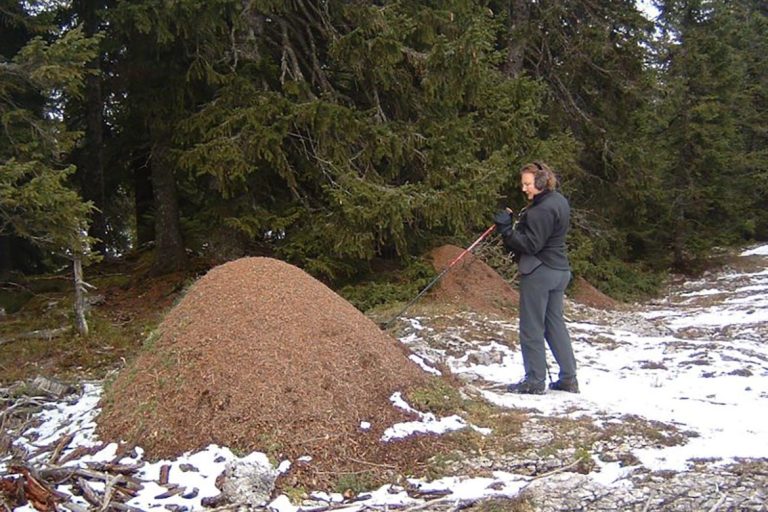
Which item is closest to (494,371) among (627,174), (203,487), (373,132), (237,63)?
(203,487)

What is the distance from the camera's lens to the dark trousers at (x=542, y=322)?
6176 millimetres

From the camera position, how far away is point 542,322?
20.5ft

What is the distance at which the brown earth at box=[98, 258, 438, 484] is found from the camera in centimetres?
451

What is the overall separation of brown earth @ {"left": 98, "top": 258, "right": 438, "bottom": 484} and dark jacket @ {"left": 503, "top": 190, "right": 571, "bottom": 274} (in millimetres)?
1449

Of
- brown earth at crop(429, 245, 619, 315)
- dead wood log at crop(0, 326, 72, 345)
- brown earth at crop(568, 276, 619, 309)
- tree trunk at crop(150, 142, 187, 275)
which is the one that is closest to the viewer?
dead wood log at crop(0, 326, 72, 345)

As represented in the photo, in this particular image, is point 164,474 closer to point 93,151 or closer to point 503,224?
point 503,224

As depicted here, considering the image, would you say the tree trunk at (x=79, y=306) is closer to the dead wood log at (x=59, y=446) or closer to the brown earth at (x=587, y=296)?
the dead wood log at (x=59, y=446)

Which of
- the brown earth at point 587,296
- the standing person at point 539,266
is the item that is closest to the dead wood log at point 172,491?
the standing person at point 539,266

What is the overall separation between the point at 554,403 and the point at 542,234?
4.82 feet

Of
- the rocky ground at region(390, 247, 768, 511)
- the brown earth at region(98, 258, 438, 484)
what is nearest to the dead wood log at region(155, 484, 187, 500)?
the brown earth at region(98, 258, 438, 484)

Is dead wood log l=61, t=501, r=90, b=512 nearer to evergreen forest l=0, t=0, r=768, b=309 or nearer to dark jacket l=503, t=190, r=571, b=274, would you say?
Result: evergreen forest l=0, t=0, r=768, b=309

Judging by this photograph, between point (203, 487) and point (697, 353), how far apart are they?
614 centimetres

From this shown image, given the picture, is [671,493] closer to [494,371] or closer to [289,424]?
[289,424]

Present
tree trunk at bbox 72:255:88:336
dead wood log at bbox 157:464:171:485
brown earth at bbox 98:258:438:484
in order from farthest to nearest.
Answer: tree trunk at bbox 72:255:88:336 < brown earth at bbox 98:258:438:484 < dead wood log at bbox 157:464:171:485
